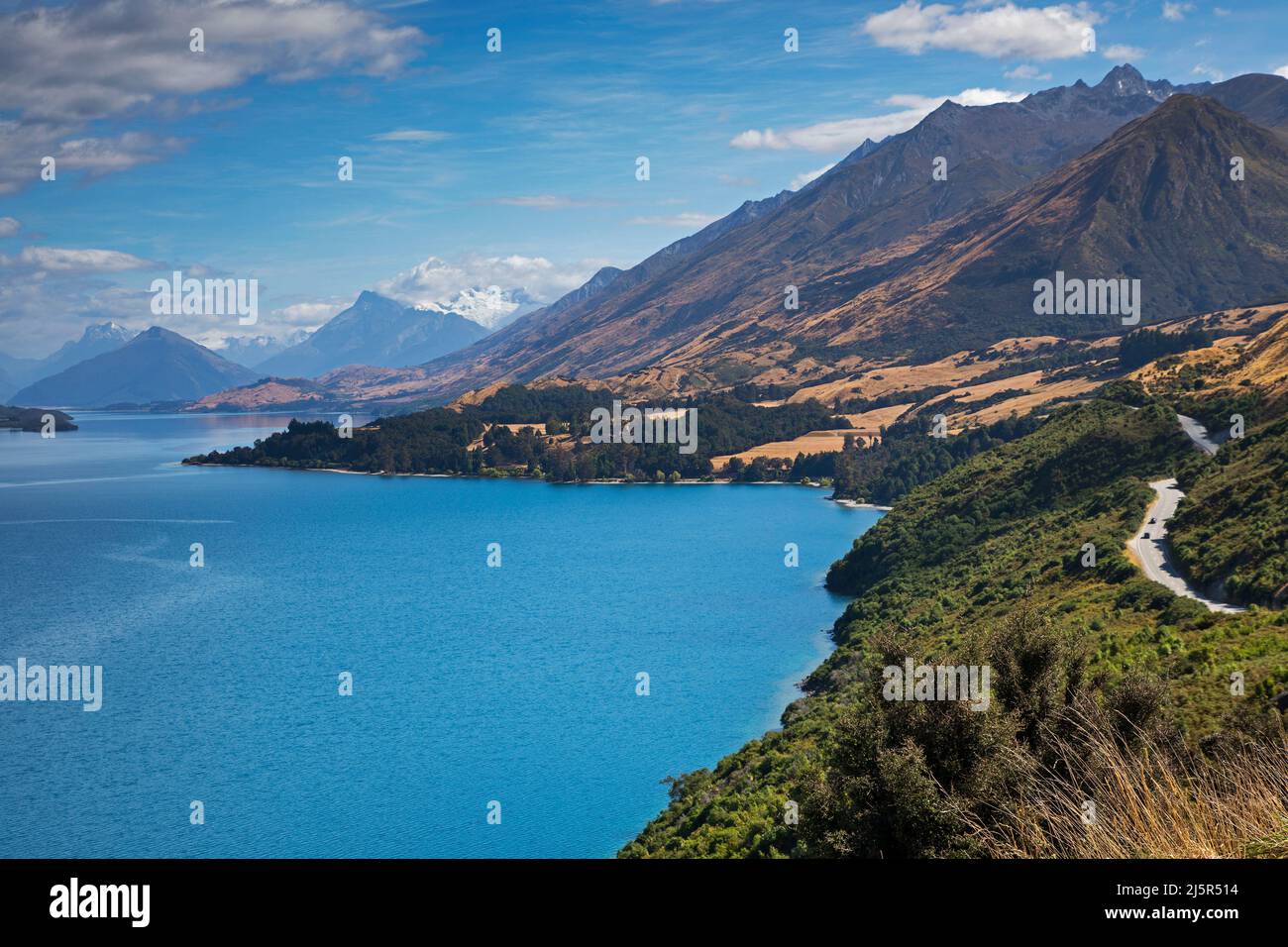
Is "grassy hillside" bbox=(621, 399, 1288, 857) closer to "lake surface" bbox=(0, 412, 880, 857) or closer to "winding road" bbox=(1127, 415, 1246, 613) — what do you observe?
"winding road" bbox=(1127, 415, 1246, 613)

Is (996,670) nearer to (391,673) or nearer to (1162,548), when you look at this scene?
(1162,548)

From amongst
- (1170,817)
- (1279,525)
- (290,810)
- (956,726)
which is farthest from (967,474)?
(1170,817)

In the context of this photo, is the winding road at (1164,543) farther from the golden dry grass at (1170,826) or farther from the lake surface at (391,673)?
the golden dry grass at (1170,826)

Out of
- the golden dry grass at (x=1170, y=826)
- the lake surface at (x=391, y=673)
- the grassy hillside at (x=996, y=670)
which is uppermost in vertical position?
the golden dry grass at (x=1170, y=826)

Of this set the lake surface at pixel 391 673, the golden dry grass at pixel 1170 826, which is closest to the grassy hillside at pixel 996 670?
the golden dry grass at pixel 1170 826

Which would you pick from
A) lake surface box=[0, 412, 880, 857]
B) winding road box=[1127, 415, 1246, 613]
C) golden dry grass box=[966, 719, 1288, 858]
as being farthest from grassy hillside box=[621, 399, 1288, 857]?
lake surface box=[0, 412, 880, 857]

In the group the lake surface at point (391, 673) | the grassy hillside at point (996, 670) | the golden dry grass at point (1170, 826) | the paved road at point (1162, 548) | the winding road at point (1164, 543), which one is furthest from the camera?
the lake surface at point (391, 673)
